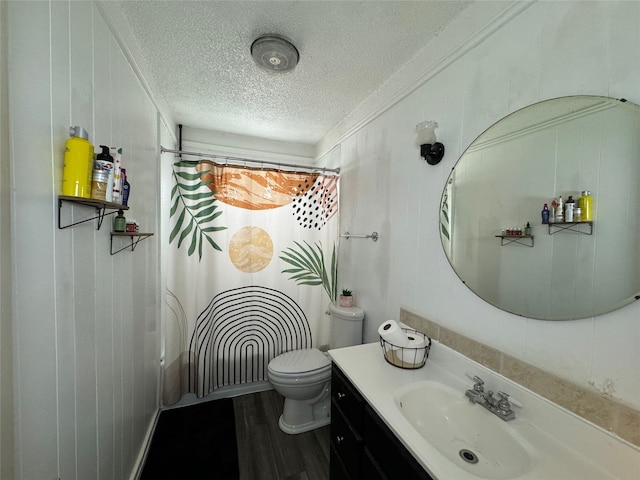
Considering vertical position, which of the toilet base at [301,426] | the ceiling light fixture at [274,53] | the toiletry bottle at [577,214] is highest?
the ceiling light fixture at [274,53]

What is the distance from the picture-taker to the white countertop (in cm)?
65

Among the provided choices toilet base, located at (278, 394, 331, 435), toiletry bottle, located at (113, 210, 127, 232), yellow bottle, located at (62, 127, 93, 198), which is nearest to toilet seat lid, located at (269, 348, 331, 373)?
toilet base, located at (278, 394, 331, 435)

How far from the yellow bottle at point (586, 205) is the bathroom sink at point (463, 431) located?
0.71m

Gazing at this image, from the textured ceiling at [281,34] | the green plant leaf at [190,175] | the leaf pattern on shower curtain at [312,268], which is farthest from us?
the leaf pattern on shower curtain at [312,268]

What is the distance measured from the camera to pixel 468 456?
81cm

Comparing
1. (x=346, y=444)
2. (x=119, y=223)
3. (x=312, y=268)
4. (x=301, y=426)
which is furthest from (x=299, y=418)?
(x=119, y=223)

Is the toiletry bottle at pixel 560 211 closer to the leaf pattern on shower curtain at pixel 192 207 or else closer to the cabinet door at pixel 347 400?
the cabinet door at pixel 347 400

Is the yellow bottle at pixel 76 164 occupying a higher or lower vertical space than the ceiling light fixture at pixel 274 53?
lower

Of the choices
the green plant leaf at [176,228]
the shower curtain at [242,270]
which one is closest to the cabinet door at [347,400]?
the shower curtain at [242,270]

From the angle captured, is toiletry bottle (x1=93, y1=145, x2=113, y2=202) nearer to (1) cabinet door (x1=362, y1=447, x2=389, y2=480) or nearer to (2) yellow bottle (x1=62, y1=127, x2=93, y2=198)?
(2) yellow bottle (x1=62, y1=127, x2=93, y2=198)

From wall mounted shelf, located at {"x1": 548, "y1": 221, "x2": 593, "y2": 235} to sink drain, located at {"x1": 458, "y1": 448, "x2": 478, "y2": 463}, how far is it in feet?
2.59

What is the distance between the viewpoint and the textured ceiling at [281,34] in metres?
1.11

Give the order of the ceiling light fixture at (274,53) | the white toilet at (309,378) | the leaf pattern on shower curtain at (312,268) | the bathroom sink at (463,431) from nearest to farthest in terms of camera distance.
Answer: the bathroom sink at (463,431) < the ceiling light fixture at (274,53) < the white toilet at (309,378) < the leaf pattern on shower curtain at (312,268)

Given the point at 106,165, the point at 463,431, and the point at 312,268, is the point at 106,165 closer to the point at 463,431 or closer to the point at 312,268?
the point at 463,431
